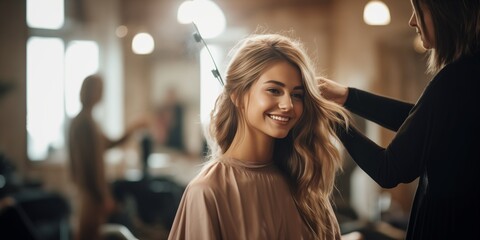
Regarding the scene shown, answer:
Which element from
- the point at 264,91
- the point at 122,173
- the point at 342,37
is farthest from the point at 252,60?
the point at 122,173

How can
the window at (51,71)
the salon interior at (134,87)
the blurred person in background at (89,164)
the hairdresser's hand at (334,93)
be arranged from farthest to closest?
the window at (51,71) → the blurred person in background at (89,164) → the salon interior at (134,87) → the hairdresser's hand at (334,93)

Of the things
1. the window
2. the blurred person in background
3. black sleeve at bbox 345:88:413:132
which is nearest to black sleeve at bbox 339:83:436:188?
black sleeve at bbox 345:88:413:132

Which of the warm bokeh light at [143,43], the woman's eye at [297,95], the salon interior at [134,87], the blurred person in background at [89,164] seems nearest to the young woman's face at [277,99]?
the woman's eye at [297,95]

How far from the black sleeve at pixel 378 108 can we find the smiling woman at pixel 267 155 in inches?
1.9

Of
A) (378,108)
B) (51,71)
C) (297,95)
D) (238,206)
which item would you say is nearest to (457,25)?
(378,108)

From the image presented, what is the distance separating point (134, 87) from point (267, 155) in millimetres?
3295

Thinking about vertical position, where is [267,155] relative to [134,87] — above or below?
above

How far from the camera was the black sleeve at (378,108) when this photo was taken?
1.26 m

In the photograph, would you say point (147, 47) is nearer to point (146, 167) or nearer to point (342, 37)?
point (146, 167)

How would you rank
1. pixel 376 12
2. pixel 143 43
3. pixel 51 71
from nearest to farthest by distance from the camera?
pixel 376 12
pixel 51 71
pixel 143 43

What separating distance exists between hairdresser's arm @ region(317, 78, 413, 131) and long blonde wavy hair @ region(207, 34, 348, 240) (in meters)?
0.05

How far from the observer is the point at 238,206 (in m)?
1.18

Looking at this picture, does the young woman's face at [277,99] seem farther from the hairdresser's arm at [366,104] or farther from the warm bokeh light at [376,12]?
the warm bokeh light at [376,12]

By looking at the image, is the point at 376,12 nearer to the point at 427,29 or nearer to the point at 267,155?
the point at 427,29
